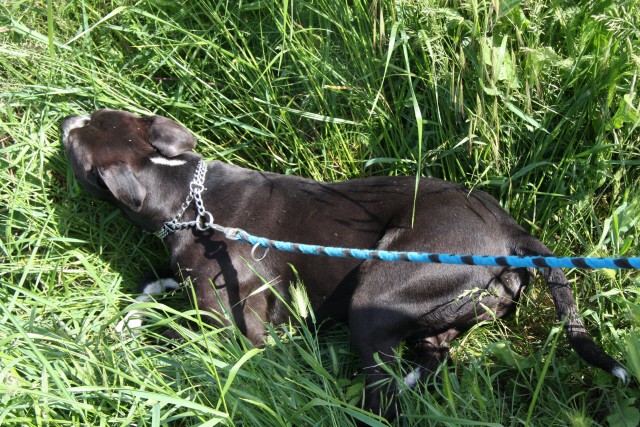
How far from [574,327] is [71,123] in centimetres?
256

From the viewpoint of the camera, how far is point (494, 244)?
2689mm

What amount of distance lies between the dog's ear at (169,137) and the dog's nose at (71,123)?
368 mm

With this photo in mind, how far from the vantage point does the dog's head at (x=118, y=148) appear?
3.03 m

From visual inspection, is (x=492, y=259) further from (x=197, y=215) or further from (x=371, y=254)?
(x=197, y=215)

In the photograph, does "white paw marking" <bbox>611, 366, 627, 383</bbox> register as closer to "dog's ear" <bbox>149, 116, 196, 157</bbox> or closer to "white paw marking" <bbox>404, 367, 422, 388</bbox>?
"white paw marking" <bbox>404, 367, 422, 388</bbox>

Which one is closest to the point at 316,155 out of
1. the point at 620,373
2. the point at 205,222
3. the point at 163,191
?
the point at 205,222

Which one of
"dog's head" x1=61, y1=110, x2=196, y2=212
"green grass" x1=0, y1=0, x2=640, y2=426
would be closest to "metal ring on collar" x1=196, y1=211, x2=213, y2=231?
"dog's head" x1=61, y1=110, x2=196, y2=212

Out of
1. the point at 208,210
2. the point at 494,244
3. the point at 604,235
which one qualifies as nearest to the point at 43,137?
the point at 208,210

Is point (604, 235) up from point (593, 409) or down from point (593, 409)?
up

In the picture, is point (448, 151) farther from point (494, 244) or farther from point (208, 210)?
point (208, 210)

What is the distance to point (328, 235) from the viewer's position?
2.95 metres

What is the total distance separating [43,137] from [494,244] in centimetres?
237

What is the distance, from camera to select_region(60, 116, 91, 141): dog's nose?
3238mm

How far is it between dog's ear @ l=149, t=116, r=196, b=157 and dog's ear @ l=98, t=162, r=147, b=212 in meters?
0.22
